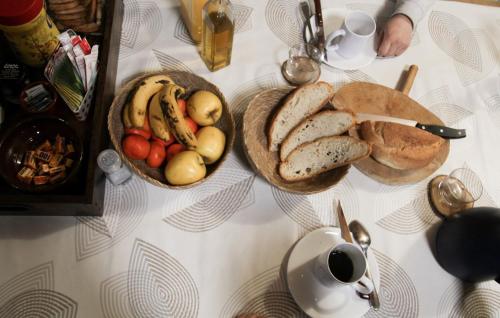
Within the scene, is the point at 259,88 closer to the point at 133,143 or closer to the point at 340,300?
the point at 133,143

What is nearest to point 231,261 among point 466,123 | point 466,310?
point 466,310

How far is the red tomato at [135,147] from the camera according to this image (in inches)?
23.7

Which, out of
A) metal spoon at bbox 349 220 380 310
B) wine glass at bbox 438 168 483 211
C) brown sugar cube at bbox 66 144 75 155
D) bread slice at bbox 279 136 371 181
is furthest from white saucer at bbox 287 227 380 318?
brown sugar cube at bbox 66 144 75 155

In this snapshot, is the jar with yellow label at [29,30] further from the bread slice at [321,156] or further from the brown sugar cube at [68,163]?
the bread slice at [321,156]

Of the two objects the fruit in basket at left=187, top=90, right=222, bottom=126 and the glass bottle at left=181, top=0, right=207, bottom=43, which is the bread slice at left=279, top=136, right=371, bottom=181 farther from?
the glass bottle at left=181, top=0, right=207, bottom=43

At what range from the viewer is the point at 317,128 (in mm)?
709

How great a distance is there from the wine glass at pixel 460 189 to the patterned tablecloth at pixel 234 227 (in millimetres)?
23

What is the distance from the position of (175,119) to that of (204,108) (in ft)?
0.22

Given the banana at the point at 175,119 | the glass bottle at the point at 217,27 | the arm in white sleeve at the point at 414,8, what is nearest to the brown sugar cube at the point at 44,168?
the banana at the point at 175,119

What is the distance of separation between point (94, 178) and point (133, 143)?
86 millimetres

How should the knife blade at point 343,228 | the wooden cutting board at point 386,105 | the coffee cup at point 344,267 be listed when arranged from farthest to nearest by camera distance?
the wooden cutting board at point 386,105 → the knife blade at point 343,228 → the coffee cup at point 344,267

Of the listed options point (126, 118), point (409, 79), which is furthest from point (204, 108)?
point (409, 79)

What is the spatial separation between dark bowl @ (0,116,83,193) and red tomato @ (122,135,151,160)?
74mm

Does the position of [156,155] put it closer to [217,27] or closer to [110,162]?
[110,162]
